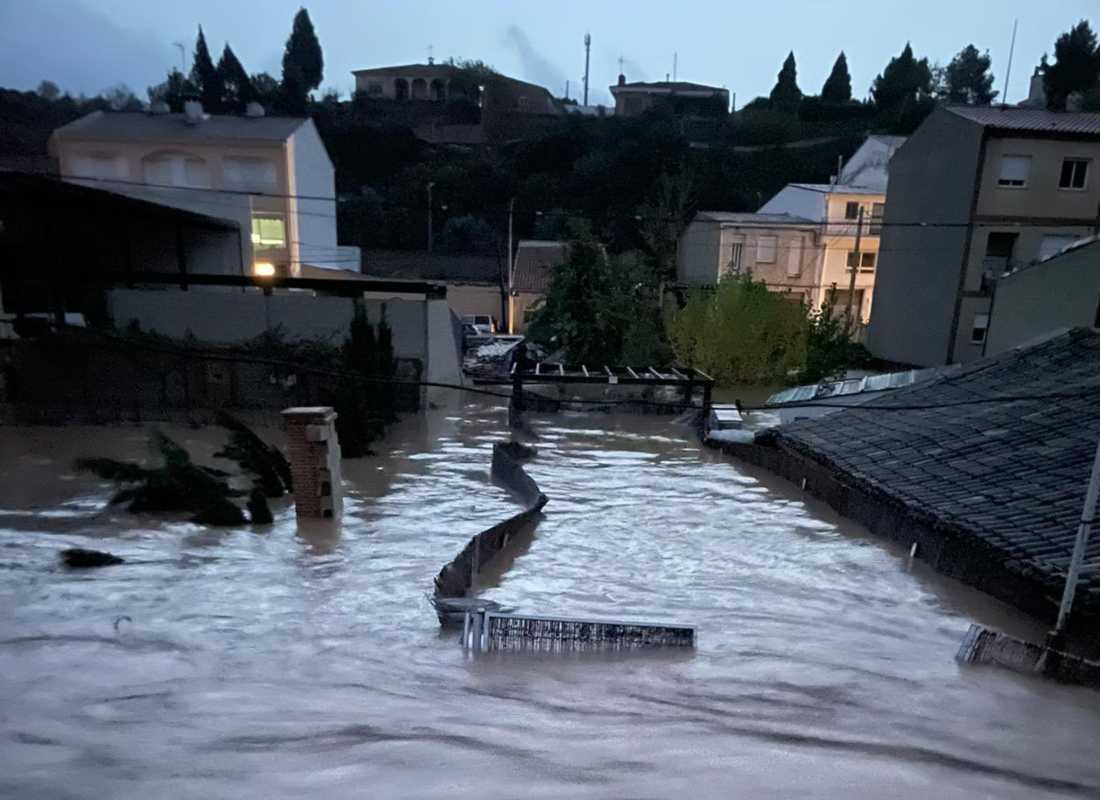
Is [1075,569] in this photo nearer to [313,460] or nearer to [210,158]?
[313,460]

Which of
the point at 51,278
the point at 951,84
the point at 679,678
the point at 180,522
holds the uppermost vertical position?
the point at 951,84

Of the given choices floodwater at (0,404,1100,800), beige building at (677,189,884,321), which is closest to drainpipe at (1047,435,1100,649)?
floodwater at (0,404,1100,800)

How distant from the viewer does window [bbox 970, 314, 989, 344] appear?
77.9 ft

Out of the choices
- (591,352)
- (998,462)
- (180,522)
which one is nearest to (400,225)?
(591,352)

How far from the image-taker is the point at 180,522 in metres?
9.22

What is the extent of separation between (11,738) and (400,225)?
38487 mm

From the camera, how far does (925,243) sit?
83.1 ft

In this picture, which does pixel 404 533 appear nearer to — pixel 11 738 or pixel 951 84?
pixel 11 738

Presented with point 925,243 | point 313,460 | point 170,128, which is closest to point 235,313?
point 313,460

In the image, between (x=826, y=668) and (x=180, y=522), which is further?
(x=180, y=522)

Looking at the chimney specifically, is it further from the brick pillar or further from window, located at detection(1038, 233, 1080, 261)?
window, located at detection(1038, 233, 1080, 261)

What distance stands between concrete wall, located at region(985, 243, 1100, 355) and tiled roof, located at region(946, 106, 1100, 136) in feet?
36.9

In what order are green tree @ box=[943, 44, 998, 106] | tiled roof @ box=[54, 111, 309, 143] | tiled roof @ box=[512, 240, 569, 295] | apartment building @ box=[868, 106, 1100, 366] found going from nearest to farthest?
apartment building @ box=[868, 106, 1100, 366] → tiled roof @ box=[54, 111, 309, 143] → tiled roof @ box=[512, 240, 569, 295] → green tree @ box=[943, 44, 998, 106]

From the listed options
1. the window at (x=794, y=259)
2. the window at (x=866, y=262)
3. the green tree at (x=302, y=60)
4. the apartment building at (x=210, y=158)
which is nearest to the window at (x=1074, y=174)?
the window at (x=866, y=262)
